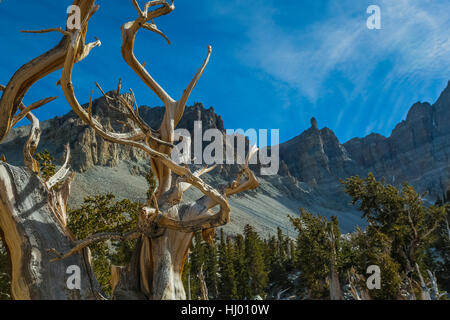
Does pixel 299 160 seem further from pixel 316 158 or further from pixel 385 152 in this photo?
pixel 385 152

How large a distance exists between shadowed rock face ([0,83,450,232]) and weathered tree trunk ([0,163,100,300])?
63.0 m

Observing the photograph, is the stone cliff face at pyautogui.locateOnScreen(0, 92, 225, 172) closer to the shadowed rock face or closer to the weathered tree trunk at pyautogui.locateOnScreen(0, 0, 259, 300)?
the shadowed rock face

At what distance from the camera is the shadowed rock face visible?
297 ft

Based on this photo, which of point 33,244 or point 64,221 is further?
point 64,221

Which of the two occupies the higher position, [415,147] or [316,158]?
[316,158]

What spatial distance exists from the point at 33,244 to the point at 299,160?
16978 centimetres

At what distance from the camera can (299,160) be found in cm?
16900

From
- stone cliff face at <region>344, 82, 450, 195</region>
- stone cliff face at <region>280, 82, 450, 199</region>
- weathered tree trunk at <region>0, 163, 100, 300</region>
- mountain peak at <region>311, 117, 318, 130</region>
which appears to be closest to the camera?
weathered tree trunk at <region>0, 163, 100, 300</region>

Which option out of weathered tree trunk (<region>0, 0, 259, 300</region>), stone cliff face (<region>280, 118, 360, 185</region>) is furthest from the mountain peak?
weathered tree trunk (<region>0, 0, 259, 300</region>)

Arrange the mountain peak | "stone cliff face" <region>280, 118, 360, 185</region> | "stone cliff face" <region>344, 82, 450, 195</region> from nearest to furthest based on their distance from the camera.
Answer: "stone cliff face" <region>344, 82, 450, 195</region>
"stone cliff face" <region>280, 118, 360, 185</region>
the mountain peak

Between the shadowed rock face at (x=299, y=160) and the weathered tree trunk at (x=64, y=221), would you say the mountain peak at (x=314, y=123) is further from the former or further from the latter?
the weathered tree trunk at (x=64, y=221)

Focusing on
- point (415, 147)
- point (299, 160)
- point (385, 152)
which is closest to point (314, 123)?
point (299, 160)

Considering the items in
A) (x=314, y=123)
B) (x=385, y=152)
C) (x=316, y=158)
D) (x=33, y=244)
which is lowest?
(x=33, y=244)

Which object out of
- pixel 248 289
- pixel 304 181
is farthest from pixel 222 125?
pixel 248 289
